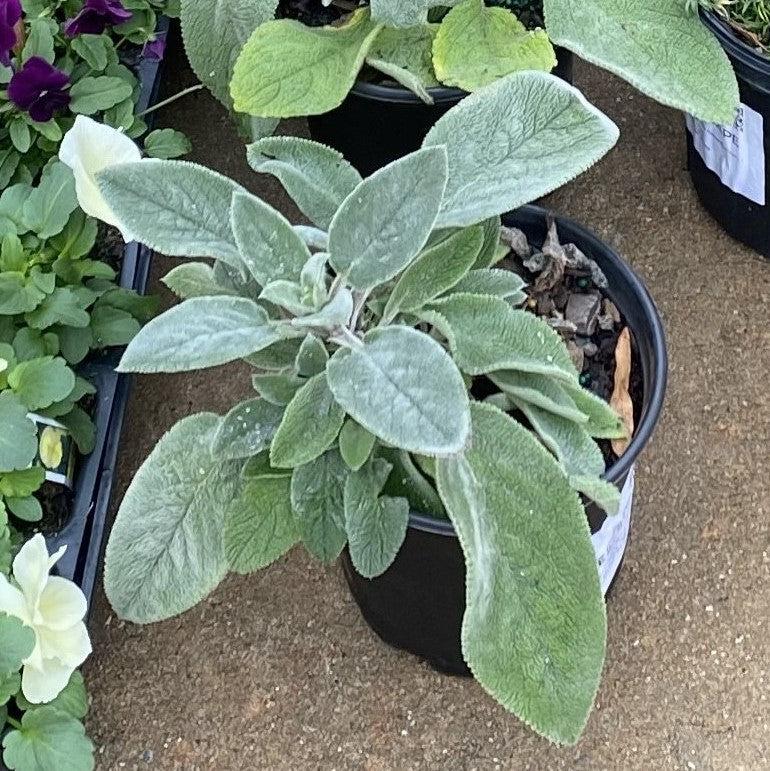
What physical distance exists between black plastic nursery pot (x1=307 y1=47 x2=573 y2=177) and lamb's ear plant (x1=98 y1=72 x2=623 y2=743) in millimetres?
411

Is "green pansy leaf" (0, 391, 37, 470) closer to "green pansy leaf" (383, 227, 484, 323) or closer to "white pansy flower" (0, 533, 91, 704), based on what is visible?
"white pansy flower" (0, 533, 91, 704)

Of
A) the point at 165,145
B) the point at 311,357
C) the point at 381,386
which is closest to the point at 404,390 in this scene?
the point at 381,386

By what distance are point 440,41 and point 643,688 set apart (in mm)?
757

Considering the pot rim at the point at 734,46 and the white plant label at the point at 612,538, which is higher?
the pot rim at the point at 734,46

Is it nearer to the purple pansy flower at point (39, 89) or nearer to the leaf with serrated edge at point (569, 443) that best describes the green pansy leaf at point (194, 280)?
the leaf with serrated edge at point (569, 443)

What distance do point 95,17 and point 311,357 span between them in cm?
71

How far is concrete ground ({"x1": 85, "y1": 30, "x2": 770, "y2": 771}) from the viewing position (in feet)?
3.96

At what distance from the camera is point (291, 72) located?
46.6 inches

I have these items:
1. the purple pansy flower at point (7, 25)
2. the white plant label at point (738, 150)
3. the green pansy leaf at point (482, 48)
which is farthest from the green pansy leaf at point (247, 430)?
the white plant label at point (738, 150)

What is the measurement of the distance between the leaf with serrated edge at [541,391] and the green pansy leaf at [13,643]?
0.48 metres

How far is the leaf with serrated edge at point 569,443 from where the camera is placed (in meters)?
0.85

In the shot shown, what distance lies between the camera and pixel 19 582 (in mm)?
1005

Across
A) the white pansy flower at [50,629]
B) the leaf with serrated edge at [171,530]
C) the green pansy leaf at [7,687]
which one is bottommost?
the green pansy leaf at [7,687]

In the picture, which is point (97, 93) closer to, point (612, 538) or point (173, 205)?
point (173, 205)
